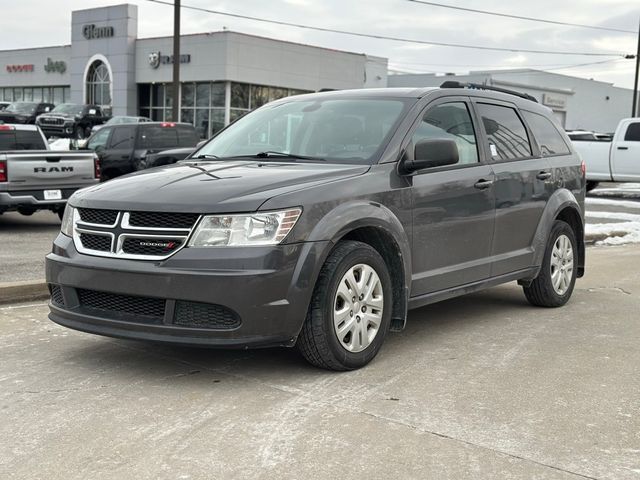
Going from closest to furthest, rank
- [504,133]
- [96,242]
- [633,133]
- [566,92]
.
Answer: [96,242]
[504,133]
[633,133]
[566,92]

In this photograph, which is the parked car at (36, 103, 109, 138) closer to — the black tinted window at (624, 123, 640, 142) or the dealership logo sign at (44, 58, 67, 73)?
the dealership logo sign at (44, 58, 67, 73)

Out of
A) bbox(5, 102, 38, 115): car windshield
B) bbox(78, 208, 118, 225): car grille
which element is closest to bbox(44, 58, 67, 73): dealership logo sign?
bbox(5, 102, 38, 115): car windshield

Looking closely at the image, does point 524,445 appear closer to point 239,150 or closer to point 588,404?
point 588,404

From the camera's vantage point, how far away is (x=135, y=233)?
4.52m

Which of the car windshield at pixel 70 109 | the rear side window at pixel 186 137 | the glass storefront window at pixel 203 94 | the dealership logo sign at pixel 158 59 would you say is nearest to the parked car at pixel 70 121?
the car windshield at pixel 70 109

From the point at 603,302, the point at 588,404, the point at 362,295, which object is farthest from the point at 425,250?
the point at 603,302

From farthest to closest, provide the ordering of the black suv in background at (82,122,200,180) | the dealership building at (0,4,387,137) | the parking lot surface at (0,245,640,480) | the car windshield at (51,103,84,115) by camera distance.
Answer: the dealership building at (0,4,387,137) → the car windshield at (51,103,84,115) → the black suv in background at (82,122,200,180) → the parking lot surface at (0,245,640,480)

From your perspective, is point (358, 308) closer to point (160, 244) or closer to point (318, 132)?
point (160, 244)

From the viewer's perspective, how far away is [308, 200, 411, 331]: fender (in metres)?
4.62

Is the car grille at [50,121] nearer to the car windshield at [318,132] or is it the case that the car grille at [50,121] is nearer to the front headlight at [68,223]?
the car windshield at [318,132]

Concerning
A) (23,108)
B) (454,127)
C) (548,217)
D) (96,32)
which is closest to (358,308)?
(454,127)

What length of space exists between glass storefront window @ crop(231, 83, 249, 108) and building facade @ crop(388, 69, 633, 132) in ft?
52.7

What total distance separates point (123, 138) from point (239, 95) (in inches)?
1004

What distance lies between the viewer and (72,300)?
4824 mm
